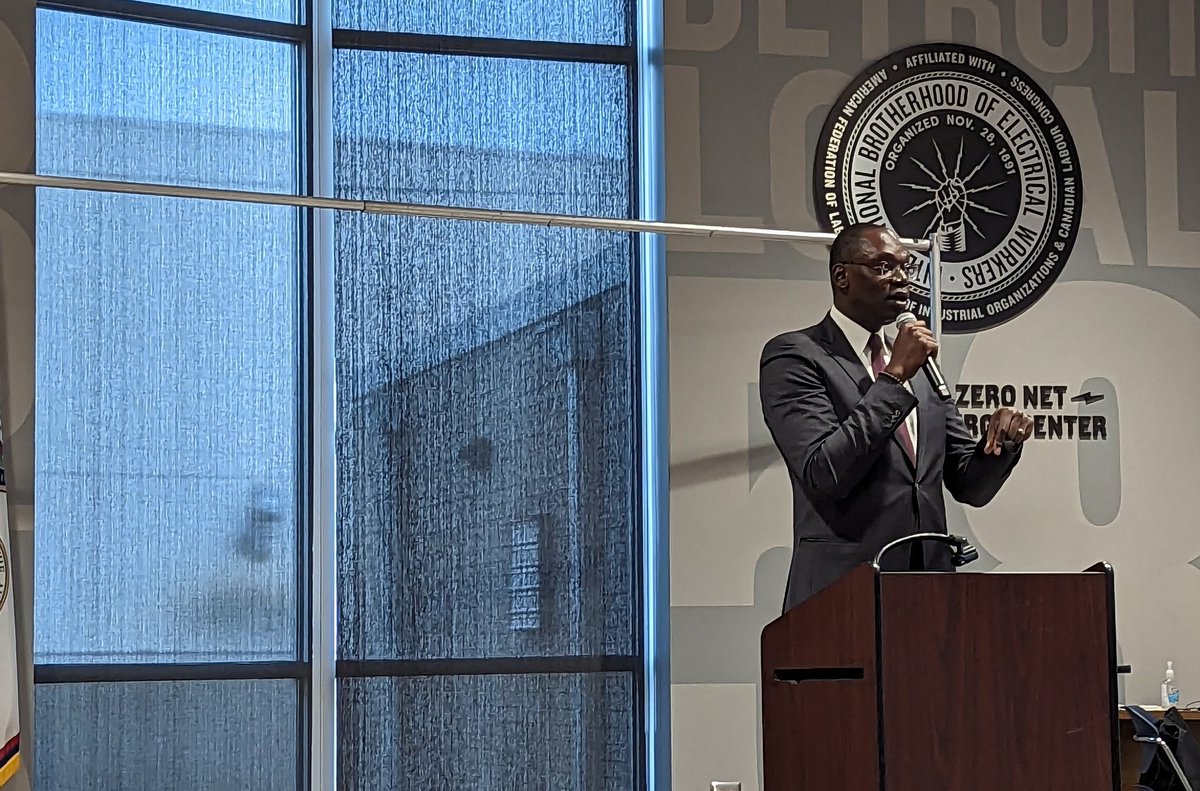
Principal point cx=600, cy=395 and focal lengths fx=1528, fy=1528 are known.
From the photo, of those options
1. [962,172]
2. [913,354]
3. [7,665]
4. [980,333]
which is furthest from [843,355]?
[7,665]

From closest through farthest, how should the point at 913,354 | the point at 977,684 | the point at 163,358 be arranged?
1. the point at 977,684
2. the point at 913,354
3. the point at 163,358

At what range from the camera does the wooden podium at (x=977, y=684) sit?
253 centimetres

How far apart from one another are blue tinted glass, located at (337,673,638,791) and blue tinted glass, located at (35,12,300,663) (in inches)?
12.5

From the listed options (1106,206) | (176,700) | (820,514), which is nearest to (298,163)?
(176,700)

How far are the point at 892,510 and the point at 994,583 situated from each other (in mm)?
1064

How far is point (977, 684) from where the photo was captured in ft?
8.43

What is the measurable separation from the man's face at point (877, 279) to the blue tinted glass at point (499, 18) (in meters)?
1.34

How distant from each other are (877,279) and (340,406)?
1562mm

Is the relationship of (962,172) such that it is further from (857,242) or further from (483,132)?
(483,132)

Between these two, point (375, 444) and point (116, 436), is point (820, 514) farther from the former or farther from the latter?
point (116, 436)

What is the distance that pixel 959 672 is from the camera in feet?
8.43

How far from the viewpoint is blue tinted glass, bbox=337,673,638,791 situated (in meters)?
4.25

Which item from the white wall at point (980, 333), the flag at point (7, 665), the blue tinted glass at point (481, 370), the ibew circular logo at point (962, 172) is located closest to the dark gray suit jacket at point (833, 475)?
the white wall at point (980, 333)

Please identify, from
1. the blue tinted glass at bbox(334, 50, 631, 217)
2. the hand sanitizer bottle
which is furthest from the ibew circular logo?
the hand sanitizer bottle
